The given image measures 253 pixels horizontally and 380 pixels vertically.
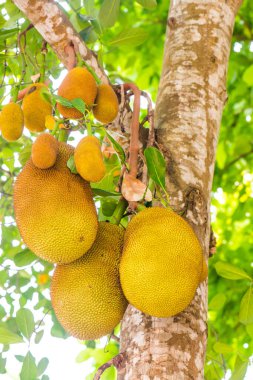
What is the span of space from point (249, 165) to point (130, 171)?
2217 mm

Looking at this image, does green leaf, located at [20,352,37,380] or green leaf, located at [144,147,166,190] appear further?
green leaf, located at [20,352,37,380]

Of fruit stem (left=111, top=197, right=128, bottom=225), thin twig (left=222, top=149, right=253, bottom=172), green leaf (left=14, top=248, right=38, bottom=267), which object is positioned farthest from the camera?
thin twig (left=222, top=149, right=253, bottom=172)

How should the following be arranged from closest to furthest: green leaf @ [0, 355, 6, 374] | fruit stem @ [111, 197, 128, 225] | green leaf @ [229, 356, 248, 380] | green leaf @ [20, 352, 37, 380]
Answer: fruit stem @ [111, 197, 128, 225] < green leaf @ [229, 356, 248, 380] < green leaf @ [20, 352, 37, 380] < green leaf @ [0, 355, 6, 374]

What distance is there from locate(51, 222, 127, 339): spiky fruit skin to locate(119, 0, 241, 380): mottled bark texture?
76 mm

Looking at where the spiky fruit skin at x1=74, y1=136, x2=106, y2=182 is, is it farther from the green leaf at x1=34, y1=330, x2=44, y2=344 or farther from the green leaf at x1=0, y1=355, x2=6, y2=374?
the green leaf at x1=0, y1=355, x2=6, y2=374

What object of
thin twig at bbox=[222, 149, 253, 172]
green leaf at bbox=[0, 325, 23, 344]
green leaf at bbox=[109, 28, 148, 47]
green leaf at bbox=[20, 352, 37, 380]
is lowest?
thin twig at bbox=[222, 149, 253, 172]

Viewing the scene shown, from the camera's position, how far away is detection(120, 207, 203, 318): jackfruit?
36.0 inches

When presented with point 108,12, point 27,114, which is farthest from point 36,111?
point 108,12

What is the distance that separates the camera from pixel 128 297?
0.96 meters

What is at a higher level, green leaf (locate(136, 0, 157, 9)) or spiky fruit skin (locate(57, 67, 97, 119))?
spiky fruit skin (locate(57, 67, 97, 119))

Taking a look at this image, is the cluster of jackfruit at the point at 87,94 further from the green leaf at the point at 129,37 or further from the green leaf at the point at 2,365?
the green leaf at the point at 2,365

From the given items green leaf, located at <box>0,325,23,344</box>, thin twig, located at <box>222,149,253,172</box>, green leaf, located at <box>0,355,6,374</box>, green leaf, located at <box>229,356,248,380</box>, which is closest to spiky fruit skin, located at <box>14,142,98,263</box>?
green leaf, located at <box>0,325,23,344</box>

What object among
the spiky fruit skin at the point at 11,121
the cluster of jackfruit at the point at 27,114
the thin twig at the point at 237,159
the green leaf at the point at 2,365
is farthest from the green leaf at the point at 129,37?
the thin twig at the point at 237,159

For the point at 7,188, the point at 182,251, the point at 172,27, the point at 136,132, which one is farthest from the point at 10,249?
the point at 182,251
